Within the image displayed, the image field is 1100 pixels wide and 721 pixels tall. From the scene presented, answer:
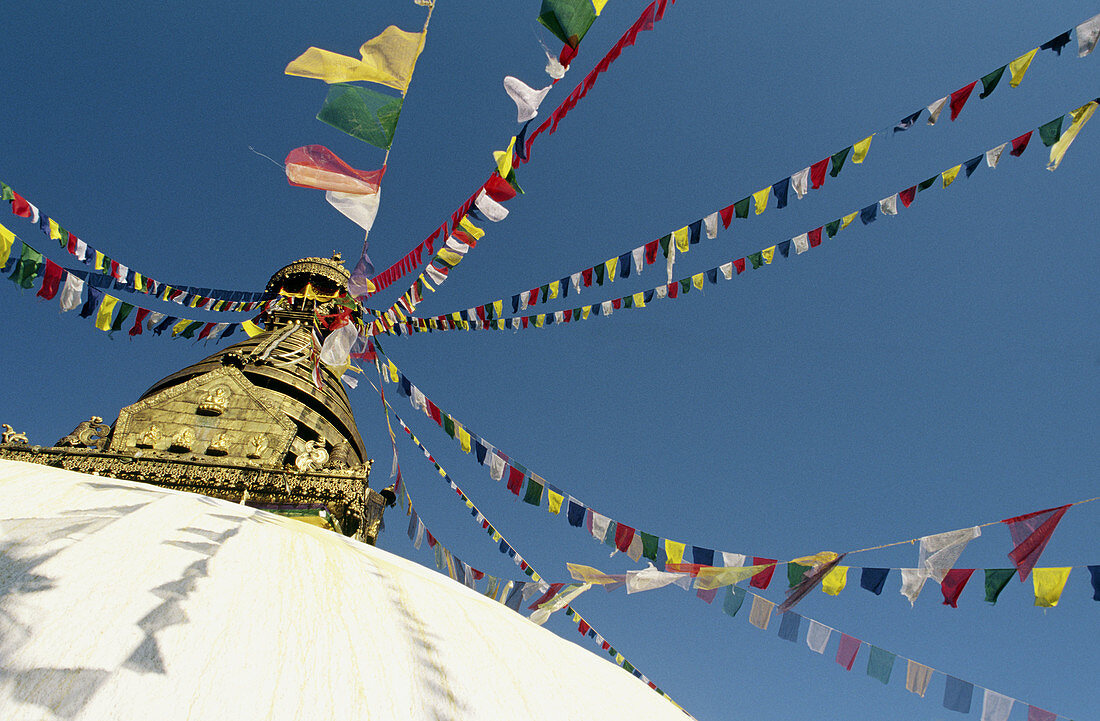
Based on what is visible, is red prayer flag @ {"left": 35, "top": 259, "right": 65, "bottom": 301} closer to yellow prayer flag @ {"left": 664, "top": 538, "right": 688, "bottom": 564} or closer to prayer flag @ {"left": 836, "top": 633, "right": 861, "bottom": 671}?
yellow prayer flag @ {"left": 664, "top": 538, "right": 688, "bottom": 564}

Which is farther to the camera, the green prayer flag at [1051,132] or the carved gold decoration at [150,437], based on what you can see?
the carved gold decoration at [150,437]

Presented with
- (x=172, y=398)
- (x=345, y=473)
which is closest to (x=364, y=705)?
(x=345, y=473)

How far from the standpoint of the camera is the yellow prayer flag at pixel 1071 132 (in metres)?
4.11

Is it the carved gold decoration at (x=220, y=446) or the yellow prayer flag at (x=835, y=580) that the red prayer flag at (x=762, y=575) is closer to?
the yellow prayer flag at (x=835, y=580)

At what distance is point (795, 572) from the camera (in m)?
4.11

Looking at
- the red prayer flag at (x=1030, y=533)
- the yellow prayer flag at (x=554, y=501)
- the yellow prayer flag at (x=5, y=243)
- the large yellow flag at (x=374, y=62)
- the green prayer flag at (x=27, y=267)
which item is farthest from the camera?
the green prayer flag at (x=27, y=267)

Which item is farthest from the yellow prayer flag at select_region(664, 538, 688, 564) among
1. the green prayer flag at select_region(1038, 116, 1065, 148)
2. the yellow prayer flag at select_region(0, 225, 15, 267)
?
the yellow prayer flag at select_region(0, 225, 15, 267)

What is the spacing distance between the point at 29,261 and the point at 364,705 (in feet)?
24.3

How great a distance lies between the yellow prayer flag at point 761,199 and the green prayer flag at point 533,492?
3579 mm

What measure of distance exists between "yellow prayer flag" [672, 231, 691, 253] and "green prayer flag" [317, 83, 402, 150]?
10.6 feet

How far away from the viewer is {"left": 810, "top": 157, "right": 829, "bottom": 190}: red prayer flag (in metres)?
5.58

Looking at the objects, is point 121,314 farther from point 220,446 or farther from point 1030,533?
point 1030,533

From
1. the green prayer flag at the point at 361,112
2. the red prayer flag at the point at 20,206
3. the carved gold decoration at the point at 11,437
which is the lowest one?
the carved gold decoration at the point at 11,437

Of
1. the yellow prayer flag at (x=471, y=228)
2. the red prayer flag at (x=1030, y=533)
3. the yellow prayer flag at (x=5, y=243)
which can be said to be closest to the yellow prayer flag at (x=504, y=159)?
the yellow prayer flag at (x=471, y=228)
